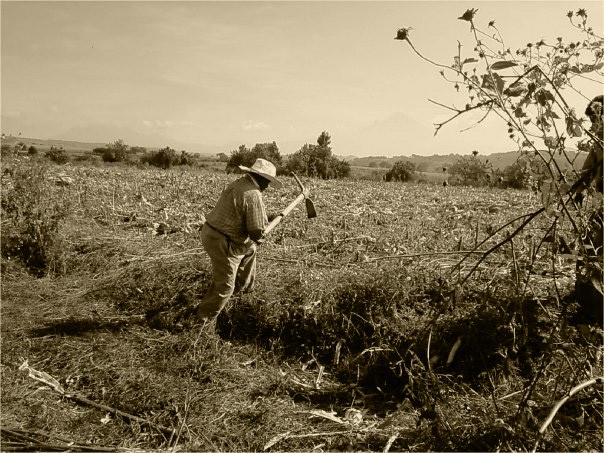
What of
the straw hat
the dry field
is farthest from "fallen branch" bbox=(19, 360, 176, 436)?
the straw hat

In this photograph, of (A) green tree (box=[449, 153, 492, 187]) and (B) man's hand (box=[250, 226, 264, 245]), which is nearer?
(A) green tree (box=[449, 153, 492, 187])

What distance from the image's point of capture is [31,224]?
670cm

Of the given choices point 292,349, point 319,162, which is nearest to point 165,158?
point 319,162

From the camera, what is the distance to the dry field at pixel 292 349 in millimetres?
3207

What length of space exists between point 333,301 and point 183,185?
1123 cm

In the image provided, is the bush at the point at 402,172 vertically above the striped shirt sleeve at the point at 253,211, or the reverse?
the bush at the point at 402,172

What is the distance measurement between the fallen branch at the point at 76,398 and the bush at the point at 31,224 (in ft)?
8.89

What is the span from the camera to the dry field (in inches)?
126

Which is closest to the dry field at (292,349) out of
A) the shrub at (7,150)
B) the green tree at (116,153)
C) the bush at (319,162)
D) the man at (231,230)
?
the shrub at (7,150)

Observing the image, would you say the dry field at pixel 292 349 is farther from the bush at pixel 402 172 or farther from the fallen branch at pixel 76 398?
the bush at pixel 402 172

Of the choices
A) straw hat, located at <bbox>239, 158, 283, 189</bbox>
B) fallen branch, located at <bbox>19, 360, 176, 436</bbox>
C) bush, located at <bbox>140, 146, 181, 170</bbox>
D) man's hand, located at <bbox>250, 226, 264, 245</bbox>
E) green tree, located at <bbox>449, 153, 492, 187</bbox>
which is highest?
bush, located at <bbox>140, 146, 181, 170</bbox>

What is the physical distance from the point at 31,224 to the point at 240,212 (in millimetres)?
3802

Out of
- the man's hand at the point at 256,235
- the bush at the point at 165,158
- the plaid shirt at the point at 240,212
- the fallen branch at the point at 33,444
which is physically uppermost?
the bush at the point at 165,158

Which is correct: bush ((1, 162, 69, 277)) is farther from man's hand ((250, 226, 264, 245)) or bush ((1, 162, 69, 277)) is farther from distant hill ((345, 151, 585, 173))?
distant hill ((345, 151, 585, 173))
